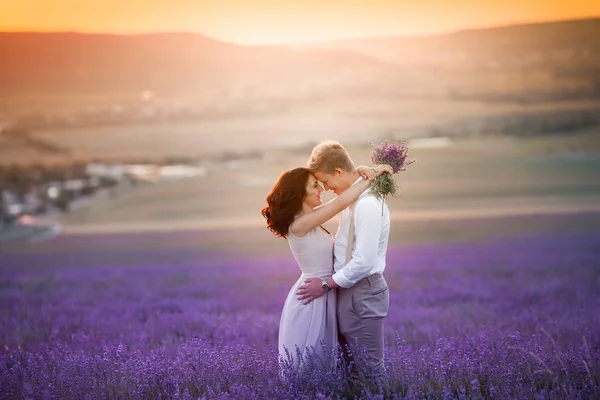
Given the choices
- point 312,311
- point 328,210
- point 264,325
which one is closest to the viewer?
point 328,210

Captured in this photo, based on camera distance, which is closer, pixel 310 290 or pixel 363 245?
pixel 363 245

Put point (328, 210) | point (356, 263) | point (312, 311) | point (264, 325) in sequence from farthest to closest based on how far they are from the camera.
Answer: point (264, 325) → point (312, 311) → point (328, 210) → point (356, 263)

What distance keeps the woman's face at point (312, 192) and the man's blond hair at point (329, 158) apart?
6 cm

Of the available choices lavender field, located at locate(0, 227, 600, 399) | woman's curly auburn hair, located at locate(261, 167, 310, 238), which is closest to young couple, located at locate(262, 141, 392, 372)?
woman's curly auburn hair, located at locate(261, 167, 310, 238)

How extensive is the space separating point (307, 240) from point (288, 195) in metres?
0.30

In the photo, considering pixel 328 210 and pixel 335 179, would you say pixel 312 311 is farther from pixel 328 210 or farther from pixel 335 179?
pixel 335 179

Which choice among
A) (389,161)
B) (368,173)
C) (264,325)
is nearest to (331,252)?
(368,173)

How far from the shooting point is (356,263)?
4770mm

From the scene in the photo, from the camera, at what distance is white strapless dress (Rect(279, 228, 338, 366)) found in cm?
498

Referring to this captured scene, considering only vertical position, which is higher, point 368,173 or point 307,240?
point 368,173

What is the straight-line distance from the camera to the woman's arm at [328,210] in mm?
4859

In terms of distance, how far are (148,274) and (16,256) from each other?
24.6 feet

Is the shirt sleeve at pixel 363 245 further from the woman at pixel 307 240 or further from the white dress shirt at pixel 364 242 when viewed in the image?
the woman at pixel 307 240

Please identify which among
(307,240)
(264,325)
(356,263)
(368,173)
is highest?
(368,173)
